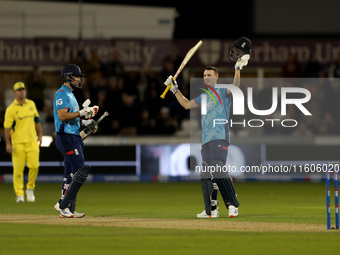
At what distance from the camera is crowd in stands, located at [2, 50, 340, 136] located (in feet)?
86.5

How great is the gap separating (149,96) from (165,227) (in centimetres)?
1431

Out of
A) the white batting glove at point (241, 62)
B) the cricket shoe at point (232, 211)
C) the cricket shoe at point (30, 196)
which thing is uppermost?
the white batting glove at point (241, 62)

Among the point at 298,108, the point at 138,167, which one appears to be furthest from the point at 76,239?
the point at 298,108

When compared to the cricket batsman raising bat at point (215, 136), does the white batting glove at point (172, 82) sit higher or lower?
higher

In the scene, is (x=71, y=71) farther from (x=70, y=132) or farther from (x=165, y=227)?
(x=165, y=227)

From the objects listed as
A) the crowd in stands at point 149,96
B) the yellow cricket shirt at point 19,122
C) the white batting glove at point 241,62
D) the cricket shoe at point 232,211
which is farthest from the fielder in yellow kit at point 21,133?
the crowd in stands at point 149,96

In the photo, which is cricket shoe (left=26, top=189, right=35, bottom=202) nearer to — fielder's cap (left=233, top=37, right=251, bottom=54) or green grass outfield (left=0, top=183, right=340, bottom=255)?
green grass outfield (left=0, top=183, right=340, bottom=255)

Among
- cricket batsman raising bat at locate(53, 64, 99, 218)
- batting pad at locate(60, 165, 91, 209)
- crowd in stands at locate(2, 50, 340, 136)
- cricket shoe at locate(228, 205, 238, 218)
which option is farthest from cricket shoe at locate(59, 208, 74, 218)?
crowd in stands at locate(2, 50, 340, 136)

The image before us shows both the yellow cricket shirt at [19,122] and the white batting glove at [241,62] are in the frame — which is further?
the yellow cricket shirt at [19,122]

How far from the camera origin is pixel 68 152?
14.4 meters

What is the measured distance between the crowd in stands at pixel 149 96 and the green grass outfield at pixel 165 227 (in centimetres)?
501

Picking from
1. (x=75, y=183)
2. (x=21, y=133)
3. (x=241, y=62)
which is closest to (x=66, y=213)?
(x=75, y=183)

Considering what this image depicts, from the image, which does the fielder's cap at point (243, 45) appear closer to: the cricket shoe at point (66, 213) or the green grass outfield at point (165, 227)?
the green grass outfield at point (165, 227)

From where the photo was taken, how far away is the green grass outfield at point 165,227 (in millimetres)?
11000
